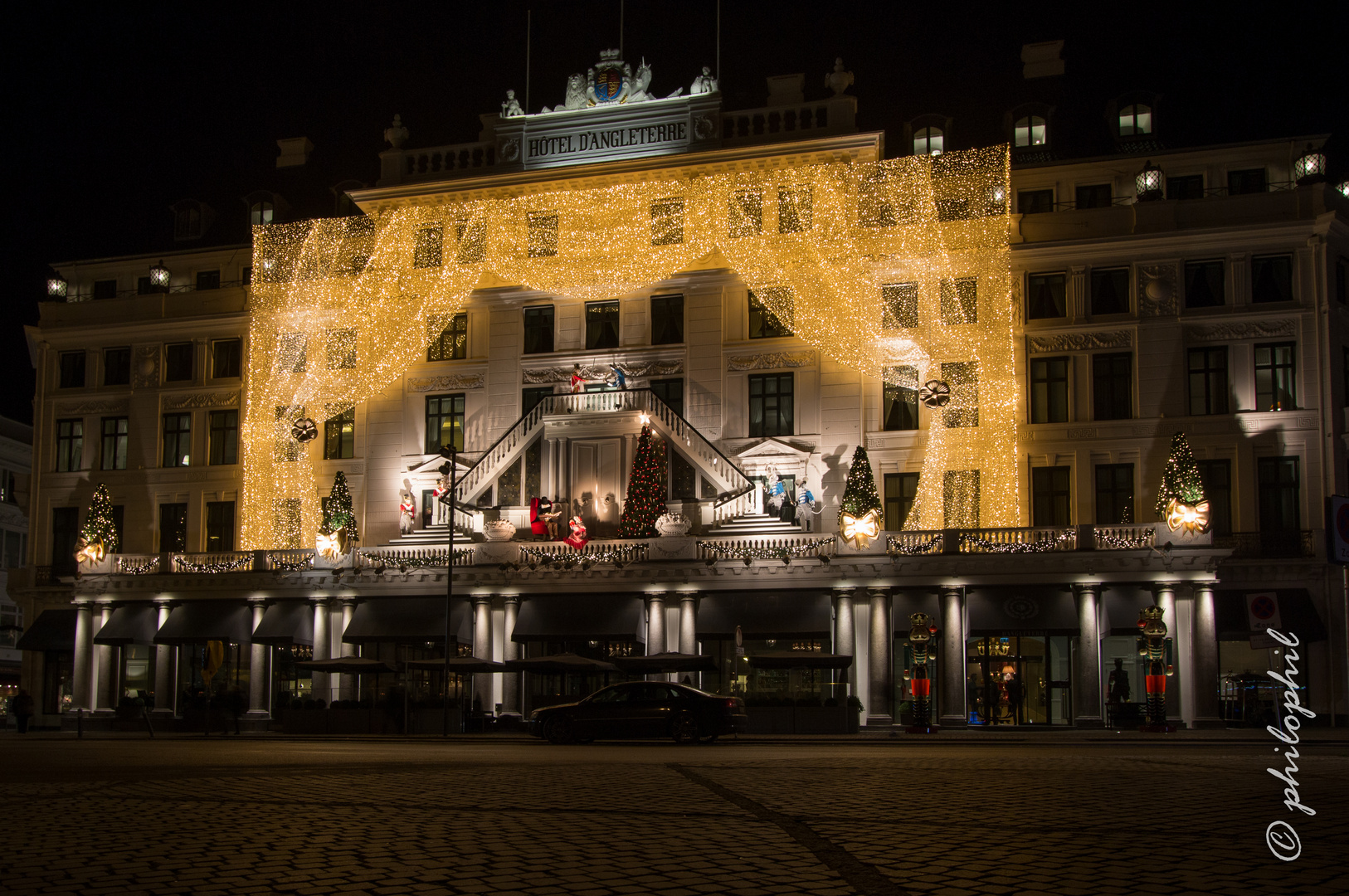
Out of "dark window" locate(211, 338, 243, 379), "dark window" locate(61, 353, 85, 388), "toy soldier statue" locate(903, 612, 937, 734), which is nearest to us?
"toy soldier statue" locate(903, 612, 937, 734)

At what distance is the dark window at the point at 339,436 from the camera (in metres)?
49.8

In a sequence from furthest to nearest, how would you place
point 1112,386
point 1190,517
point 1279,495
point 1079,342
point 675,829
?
point 1079,342, point 1112,386, point 1279,495, point 1190,517, point 675,829

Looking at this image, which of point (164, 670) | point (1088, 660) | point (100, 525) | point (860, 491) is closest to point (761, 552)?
point (860, 491)

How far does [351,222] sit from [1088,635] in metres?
29.7

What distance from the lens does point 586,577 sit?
43094 millimetres

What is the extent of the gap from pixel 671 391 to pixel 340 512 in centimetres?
1210

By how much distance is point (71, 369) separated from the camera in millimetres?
54125

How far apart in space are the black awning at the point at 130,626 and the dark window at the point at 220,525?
155 inches

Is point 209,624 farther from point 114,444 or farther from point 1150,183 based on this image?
point 1150,183

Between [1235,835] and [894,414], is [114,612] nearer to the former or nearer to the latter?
[894,414]

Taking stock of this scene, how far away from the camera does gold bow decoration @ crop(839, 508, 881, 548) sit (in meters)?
40.7

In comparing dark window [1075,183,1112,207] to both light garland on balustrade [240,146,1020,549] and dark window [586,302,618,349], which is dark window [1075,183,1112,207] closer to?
light garland on balustrade [240,146,1020,549]

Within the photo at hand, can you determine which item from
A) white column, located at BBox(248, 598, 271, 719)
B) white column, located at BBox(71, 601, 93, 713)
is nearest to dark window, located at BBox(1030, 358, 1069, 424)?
white column, located at BBox(248, 598, 271, 719)

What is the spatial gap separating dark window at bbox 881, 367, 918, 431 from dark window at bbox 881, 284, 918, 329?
1584mm
